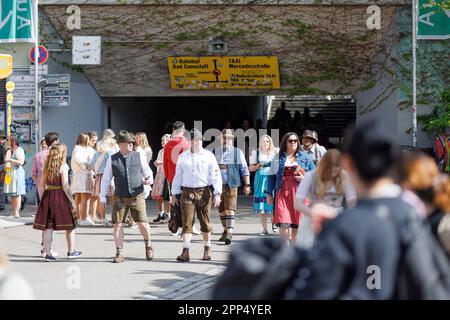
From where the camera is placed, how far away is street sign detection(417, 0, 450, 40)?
21.0 metres

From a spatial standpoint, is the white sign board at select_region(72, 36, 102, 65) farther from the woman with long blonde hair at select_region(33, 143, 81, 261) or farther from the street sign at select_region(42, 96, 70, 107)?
the woman with long blonde hair at select_region(33, 143, 81, 261)

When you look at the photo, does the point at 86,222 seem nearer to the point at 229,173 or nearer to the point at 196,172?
the point at 229,173

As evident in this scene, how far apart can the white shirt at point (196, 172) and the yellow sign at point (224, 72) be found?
11.3m

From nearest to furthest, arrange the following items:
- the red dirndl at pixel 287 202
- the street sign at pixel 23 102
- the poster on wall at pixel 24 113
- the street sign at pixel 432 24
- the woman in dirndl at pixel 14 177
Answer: the red dirndl at pixel 287 202 < the woman in dirndl at pixel 14 177 < the street sign at pixel 432 24 < the street sign at pixel 23 102 < the poster on wall at pixel 24 113

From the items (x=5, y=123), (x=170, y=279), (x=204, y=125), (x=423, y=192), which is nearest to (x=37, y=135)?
(x=5, y=123)

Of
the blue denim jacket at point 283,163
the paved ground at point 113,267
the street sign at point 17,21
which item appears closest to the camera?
the paved ground at point 113,267

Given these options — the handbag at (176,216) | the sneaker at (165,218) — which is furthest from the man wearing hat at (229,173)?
the sneaker at (165,218)

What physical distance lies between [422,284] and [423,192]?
4.55 ft

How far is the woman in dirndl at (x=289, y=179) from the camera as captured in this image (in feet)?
38.9

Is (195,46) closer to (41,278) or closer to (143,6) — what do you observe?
(143,6)

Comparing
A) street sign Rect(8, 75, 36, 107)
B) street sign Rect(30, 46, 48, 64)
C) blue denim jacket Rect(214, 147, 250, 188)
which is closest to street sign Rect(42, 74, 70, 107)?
street sign Rect(30, 46, 48, 64)

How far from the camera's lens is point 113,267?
11844mm

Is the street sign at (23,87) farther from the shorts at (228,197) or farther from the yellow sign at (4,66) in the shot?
the shorts at (228,197)

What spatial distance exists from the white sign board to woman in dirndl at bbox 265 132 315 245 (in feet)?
36.1
